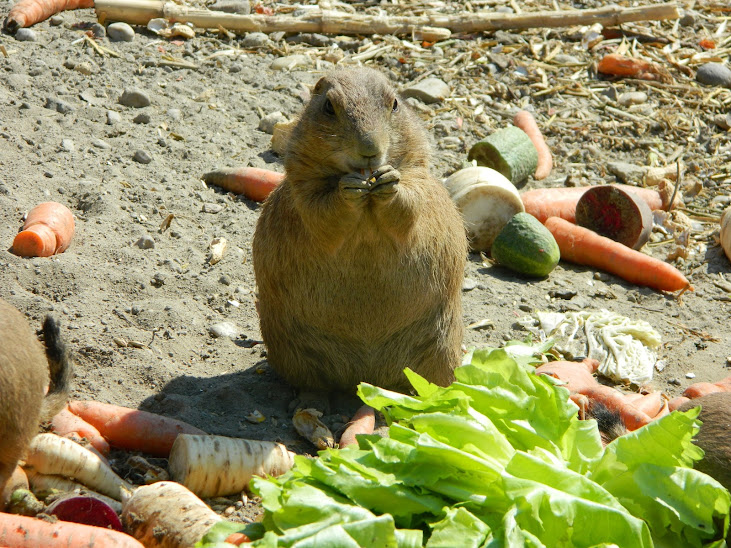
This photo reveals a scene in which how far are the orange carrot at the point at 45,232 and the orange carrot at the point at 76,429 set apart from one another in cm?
171

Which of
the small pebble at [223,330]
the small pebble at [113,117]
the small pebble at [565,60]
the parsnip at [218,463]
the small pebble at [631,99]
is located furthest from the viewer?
the small pebble at [565,60]

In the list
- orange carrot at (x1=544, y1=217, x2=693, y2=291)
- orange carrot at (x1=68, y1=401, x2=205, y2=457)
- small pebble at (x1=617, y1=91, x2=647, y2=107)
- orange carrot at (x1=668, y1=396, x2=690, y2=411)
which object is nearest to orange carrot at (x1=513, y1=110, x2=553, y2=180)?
orange carrot at (x1=544, y1=217, x2=693, y2=291)

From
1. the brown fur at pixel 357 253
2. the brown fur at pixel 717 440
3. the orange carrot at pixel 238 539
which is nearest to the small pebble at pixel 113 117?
the brown fur at pixel 357 253

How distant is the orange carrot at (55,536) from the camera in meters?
3.55

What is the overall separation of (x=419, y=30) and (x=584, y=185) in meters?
2.96

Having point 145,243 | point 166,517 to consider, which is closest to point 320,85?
point 145,243

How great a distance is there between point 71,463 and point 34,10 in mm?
6120

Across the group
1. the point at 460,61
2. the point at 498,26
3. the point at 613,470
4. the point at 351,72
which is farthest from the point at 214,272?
the point at 498,26

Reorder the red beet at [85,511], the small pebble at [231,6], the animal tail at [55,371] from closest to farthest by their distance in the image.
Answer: the red beet at [85,511], the animal tail at [55,371], the small pebble at [231,6]

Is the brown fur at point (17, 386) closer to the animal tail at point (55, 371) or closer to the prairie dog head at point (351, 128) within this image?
the animal tail at point (55, 371)

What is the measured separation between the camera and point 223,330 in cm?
604

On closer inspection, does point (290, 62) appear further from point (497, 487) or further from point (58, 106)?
point (497, 487)

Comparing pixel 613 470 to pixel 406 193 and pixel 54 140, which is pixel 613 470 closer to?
pixel 406 193

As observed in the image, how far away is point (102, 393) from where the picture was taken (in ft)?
16.7
